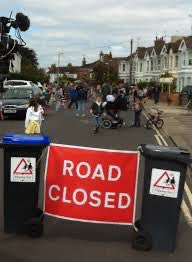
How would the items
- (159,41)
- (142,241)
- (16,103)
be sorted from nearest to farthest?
(142,241) → (16,103) → (159,41)

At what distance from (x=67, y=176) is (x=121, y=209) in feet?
2.34

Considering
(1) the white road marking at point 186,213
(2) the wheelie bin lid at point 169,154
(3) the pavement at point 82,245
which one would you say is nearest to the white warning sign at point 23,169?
(3) the pavement at point 82,245

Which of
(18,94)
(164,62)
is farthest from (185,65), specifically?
(18,94)

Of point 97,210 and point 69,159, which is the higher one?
point 69,159

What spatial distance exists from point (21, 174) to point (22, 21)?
Answer: 176 cm

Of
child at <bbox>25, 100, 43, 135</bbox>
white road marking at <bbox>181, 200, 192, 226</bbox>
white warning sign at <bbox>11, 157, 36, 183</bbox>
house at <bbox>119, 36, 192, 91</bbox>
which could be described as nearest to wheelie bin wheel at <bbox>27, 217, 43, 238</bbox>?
white warning sign at <bbox>11, 157, 36, 183</bbox>

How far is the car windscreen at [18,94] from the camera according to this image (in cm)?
2694

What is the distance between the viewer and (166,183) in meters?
6.05

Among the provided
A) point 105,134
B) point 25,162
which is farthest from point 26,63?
point 25,162

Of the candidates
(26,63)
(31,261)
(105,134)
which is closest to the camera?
(31,261)

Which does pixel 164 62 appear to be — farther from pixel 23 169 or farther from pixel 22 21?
pixel 23 169

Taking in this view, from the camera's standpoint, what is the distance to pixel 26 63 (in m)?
94.3

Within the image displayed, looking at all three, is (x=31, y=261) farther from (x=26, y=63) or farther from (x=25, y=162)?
(x=26, y=63)

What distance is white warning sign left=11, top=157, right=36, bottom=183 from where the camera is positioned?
20.8 feet
